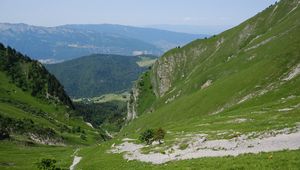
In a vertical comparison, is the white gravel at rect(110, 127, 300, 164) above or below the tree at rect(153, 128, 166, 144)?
above

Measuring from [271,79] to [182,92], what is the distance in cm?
8320

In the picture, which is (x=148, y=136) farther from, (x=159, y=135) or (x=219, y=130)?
(x=219, y=130)

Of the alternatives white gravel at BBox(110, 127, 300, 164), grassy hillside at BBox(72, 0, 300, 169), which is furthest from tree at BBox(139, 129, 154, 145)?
white gravel at BBox(110, 127, 300, 164)

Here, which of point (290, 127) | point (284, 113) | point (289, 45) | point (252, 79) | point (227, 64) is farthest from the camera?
point (227, 64)

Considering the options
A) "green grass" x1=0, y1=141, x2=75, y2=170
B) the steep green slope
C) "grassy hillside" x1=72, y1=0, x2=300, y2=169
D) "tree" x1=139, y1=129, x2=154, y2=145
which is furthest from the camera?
"green grass" x1=0, y1=141, x2=75, y2=170

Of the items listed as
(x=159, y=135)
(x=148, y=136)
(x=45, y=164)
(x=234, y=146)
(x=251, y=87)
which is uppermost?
(x=234, y=146)

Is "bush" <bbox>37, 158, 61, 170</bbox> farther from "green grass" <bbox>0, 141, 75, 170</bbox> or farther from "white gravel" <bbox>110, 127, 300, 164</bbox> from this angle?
"green grass" <bbox>0, 141, 75, 170</bbox>

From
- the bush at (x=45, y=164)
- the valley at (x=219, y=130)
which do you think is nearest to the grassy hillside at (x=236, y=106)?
the valley at (x=219, y=130)

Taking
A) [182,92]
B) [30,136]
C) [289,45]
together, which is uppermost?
[289,45]

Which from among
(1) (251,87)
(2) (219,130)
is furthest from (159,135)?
(1) (251,87)

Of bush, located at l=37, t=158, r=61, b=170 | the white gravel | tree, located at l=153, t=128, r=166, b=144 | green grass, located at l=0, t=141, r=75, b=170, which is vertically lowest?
green grass, located at l=0, t=141, r=75, b=170

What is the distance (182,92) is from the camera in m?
A: 200

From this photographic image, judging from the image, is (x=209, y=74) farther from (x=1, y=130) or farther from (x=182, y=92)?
(x=1, y=130)

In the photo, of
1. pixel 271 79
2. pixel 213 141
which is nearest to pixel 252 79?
pixel 271 79
